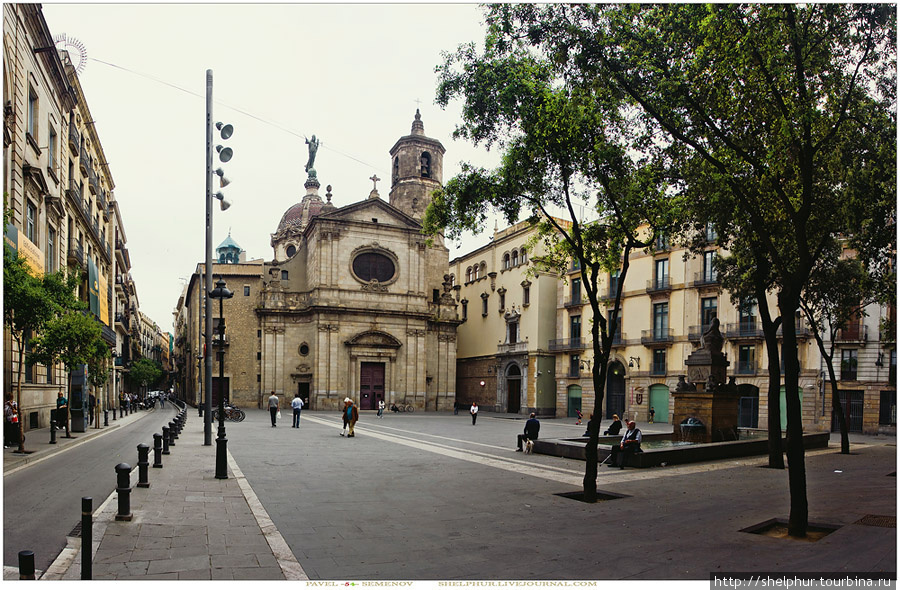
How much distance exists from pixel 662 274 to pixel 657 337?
3885 mm

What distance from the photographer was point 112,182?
5159 cm

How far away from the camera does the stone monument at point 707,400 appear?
65.8ft

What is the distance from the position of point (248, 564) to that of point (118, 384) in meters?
56.5

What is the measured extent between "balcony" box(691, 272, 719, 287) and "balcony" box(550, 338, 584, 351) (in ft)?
33.2

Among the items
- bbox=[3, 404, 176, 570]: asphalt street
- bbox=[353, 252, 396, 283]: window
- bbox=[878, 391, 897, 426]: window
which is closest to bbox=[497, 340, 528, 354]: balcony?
bbox=[353, 252, 396, 283]: window

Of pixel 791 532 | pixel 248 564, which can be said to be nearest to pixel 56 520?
pixel 248 564

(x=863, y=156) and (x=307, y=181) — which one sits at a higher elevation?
(x=307, y=181)

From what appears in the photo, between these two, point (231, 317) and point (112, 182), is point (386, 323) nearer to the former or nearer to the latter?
point (231, 317)

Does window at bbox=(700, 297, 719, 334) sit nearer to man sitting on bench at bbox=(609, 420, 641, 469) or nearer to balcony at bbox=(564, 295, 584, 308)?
balcony at bbox=(564, 295, 584, 308)

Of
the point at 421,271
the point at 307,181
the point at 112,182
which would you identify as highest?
the point at 307,181

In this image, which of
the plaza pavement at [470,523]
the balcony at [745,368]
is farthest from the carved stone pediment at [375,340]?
the plaza pavement at [470,523]

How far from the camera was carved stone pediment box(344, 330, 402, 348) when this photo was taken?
176 feet

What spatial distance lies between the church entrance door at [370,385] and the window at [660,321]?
23.2 meters

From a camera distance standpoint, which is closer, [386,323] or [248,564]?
[248,564]
